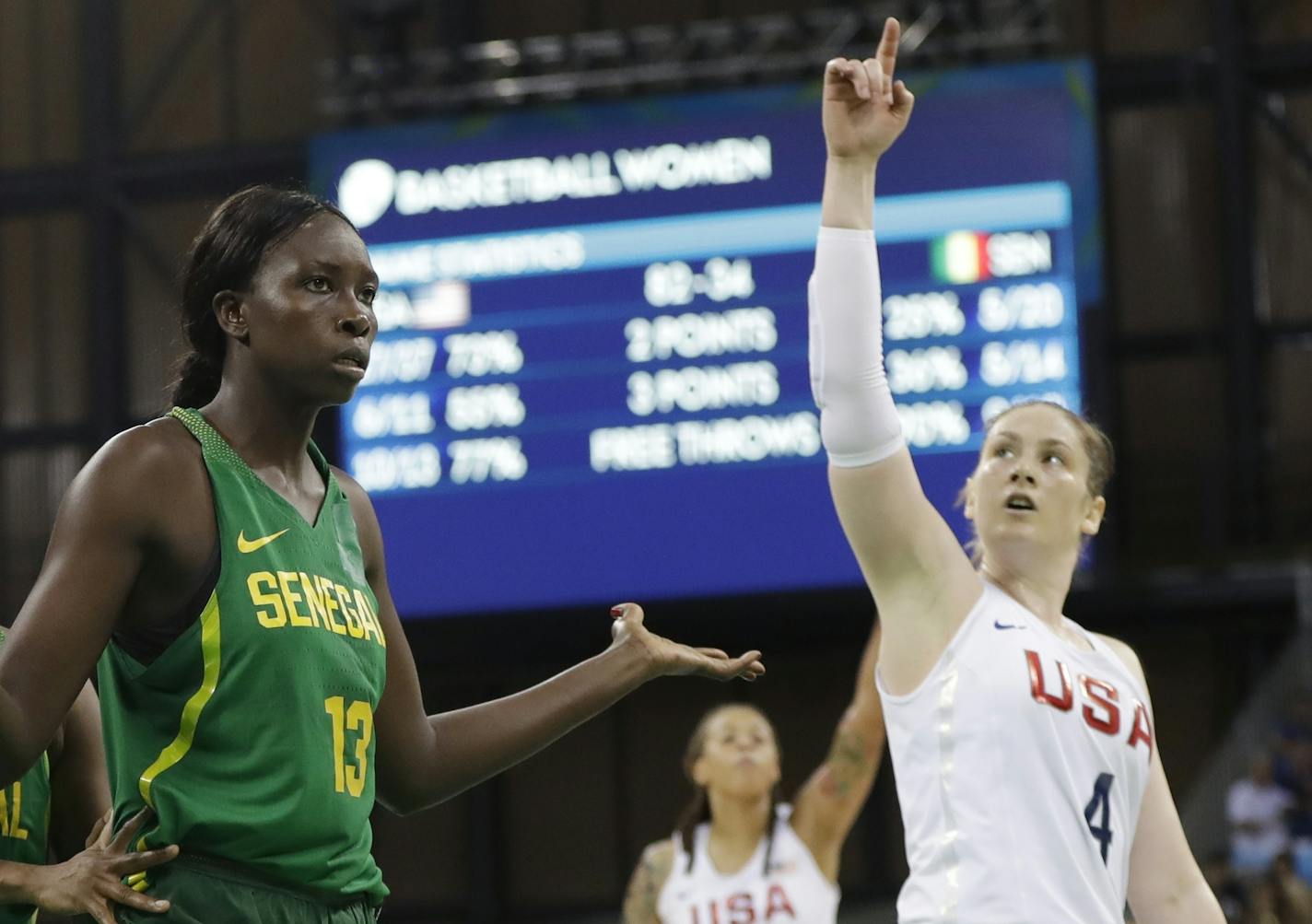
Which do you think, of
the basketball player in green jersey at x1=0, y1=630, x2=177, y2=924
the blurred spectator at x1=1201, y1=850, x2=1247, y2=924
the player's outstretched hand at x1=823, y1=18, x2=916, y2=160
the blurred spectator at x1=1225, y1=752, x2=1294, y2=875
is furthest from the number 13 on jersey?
the blurred spectator at x1=1225, y1=752, x2=1294, y2=875

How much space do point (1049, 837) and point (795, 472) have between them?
5.92 meters

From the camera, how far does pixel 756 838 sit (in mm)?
5684

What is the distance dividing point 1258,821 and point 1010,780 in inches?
244

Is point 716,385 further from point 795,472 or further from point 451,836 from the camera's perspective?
point 451,836

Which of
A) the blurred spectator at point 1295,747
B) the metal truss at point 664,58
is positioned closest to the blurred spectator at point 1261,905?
the blurred spectator at point 1295,747

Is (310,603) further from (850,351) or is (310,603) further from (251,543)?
(850,351)

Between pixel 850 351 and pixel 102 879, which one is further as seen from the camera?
pixel 850 351

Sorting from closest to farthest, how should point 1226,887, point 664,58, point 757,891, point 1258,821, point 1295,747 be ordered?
1. point 757,891
2. point 1226,887
3. point 1258,821
4. point 1295,747
5. point 664,58

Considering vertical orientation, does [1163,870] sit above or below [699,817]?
above

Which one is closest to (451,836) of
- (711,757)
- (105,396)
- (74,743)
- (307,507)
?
(105,396)

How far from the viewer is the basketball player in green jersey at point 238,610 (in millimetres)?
2014

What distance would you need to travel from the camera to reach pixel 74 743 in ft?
9.55

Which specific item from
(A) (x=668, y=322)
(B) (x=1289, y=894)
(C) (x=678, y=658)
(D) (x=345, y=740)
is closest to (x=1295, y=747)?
(B) (x=1289, y=894)

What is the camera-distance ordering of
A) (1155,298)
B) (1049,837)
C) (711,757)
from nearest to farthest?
(1049,837) < (711,757) < (1155,298)
